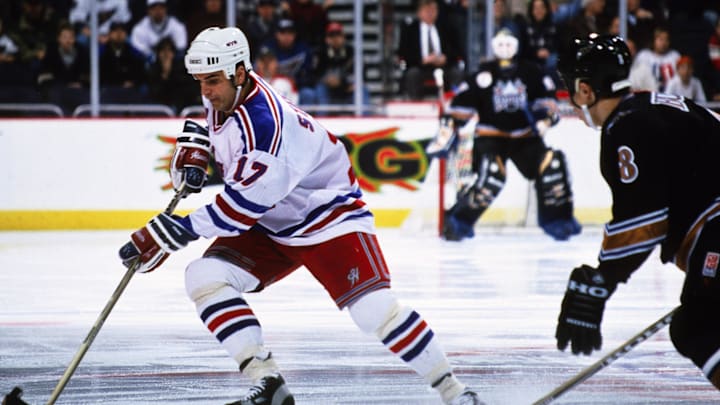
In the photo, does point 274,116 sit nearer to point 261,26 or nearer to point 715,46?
point 261,26

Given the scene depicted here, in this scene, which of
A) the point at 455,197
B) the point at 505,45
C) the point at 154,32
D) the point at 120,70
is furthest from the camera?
the point at 154,32

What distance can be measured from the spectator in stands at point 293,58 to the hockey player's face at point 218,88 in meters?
6.21

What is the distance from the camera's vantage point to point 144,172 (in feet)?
30.0

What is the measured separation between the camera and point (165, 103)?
31.1ft

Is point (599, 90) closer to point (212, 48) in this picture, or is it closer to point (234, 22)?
point (212, 48)

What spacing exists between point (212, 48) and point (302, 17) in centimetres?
670

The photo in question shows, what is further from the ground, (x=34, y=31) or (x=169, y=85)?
(x=34, y=31)

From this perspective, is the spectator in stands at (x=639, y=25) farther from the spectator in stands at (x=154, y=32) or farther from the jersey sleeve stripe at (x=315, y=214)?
the jersey sleeve stripe at (x=315, y=214)

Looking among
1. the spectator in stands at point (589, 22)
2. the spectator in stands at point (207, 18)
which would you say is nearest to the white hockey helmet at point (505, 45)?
the spectator in stands at point (589, 22)

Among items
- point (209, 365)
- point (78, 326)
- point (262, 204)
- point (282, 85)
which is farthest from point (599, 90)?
point (282, 85)

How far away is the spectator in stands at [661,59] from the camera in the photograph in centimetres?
979

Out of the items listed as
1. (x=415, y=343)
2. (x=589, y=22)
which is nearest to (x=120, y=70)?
(x=589, y=22)

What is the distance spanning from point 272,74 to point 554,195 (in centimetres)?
238

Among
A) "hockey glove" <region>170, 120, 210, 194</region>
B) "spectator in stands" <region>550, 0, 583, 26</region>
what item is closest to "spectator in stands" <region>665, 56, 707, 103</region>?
"spectator in stands" <region>550, 0, 583, 26</region>
